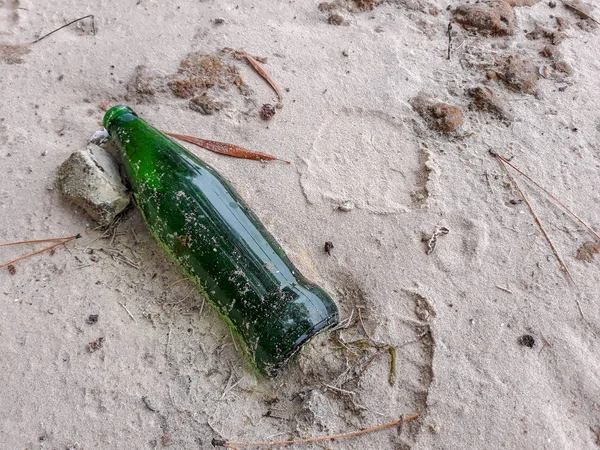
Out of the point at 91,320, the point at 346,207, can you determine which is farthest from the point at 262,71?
the point at 91,320

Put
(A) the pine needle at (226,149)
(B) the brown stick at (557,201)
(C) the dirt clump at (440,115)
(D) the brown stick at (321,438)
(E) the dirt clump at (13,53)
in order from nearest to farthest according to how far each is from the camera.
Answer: (D) the brown stick at (321,438)
(B) the brown stick at (557,201)
(A) the pine needle at (226,149)
(C) the dirt clump at (440,115)
(E) the dirt clump at (13,53)

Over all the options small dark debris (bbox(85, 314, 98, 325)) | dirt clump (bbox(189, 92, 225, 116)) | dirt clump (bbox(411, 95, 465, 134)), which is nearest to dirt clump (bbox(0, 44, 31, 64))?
A: dirt clump (bbox(189, 92, 225, 116))

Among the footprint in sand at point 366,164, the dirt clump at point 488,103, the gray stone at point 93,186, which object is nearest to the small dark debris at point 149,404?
the gray stone at point 93,186

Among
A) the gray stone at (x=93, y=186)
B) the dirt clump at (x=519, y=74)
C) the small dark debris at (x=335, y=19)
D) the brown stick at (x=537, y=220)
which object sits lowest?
the gray stone at (x=93, y=186)

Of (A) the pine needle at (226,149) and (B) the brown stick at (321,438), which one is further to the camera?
(A) the pine needle at (226,149)

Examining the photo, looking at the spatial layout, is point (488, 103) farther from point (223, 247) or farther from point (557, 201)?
point (223, 247)

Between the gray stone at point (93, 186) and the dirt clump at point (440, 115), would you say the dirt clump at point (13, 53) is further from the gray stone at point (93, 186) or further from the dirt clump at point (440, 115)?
the dirt clump at point (440, 115)

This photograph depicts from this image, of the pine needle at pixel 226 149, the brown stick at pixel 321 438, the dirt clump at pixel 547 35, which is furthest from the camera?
the dirt clump at pixel 547 35
